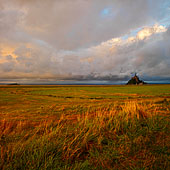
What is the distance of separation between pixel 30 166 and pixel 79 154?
144cm

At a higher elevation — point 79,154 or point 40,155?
point 40,155

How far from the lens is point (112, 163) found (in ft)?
10.9

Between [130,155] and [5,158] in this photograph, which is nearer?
[5,158]

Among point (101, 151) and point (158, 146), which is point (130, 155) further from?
point (158, 146)

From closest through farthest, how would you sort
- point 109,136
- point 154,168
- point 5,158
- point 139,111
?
point 154,168 → point 5,158 → point 109,136 → point 139,111

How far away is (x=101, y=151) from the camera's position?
3955 mm

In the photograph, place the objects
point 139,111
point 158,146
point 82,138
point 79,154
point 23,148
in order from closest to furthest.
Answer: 1. point 23,148
2. point 79,154
3. point 158,146
4. point 82,138
5. point 139,111

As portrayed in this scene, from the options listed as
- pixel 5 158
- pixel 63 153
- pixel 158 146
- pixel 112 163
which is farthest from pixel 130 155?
pixel 5 158

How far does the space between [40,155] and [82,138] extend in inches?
67.1

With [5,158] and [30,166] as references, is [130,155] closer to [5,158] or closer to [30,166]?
[30,166]

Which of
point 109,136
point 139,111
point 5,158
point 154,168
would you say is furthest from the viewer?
point 139,111

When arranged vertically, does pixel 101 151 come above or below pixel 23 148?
below

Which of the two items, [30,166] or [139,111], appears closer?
[30,166]

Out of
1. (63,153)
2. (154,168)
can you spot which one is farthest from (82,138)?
(154,168)
